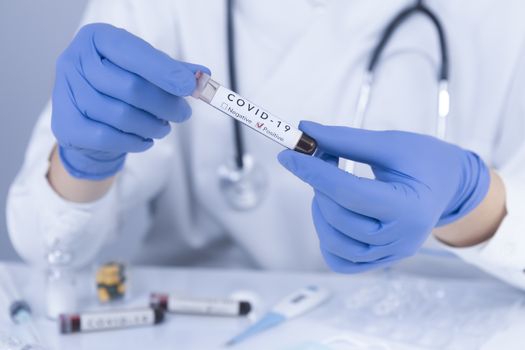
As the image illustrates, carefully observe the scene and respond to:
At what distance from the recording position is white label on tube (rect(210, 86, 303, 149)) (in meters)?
0.69

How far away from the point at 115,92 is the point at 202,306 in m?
0.27

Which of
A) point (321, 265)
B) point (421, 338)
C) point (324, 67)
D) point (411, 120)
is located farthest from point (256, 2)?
point (421, 338)

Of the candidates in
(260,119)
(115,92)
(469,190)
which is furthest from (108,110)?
(469,190)

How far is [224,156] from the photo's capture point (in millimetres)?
1044

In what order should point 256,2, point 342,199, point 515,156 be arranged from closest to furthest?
point 342,199
point 515,156
point 256,2

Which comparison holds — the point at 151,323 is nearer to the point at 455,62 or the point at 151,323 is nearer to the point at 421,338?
the point at 421,338

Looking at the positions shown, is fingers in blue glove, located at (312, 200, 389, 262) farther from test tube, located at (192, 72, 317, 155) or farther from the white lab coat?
the white lab coat

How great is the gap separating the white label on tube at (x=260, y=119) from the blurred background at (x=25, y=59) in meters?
0.59

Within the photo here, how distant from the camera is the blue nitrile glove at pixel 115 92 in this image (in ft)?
2.31

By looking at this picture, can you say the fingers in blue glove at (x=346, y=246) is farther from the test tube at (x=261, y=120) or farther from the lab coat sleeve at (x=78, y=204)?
the lab coat sleeve at (x=78, y=204)

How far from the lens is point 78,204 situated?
0.92m

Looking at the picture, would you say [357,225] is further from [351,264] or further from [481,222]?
[481,222]

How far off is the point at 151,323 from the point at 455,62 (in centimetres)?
51

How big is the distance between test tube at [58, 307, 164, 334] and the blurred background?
0.43 meters
